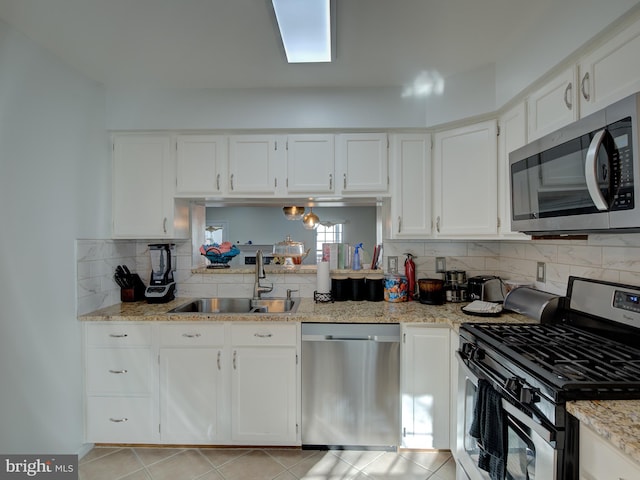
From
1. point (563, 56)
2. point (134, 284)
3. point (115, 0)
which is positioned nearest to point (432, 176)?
point (563, 56)

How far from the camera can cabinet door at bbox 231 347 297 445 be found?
212 centimetres

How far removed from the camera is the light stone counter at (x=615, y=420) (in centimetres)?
85

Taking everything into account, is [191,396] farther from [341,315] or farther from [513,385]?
[513,385]

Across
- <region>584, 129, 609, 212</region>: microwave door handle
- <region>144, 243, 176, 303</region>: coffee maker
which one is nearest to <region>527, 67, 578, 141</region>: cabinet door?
<region>584, 129, 609, 212</region>: microwave door handle

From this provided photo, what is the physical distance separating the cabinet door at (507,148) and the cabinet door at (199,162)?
188 centimetres

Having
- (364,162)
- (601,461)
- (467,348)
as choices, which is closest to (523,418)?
(601,461)

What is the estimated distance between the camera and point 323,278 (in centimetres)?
252

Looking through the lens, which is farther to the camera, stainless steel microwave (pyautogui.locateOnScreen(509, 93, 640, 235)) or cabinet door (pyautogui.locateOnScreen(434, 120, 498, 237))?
cabinet door (pyautogui.locateOnScreen(434, 120, 498, 237))

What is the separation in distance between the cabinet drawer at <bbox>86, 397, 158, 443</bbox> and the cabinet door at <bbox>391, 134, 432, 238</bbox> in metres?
2.09

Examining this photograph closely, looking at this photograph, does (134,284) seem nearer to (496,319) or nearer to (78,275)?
(78,275)

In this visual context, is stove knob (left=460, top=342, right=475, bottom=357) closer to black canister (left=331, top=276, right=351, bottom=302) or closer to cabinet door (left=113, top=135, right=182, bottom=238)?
black canister (left=331, top=276, right=351, bottom=302)

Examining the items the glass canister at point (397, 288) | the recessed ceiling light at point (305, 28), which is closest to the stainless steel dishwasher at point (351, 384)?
the glass canister at point (397, 288)

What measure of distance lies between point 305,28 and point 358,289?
171 centimetres

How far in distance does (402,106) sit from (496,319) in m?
1.53
